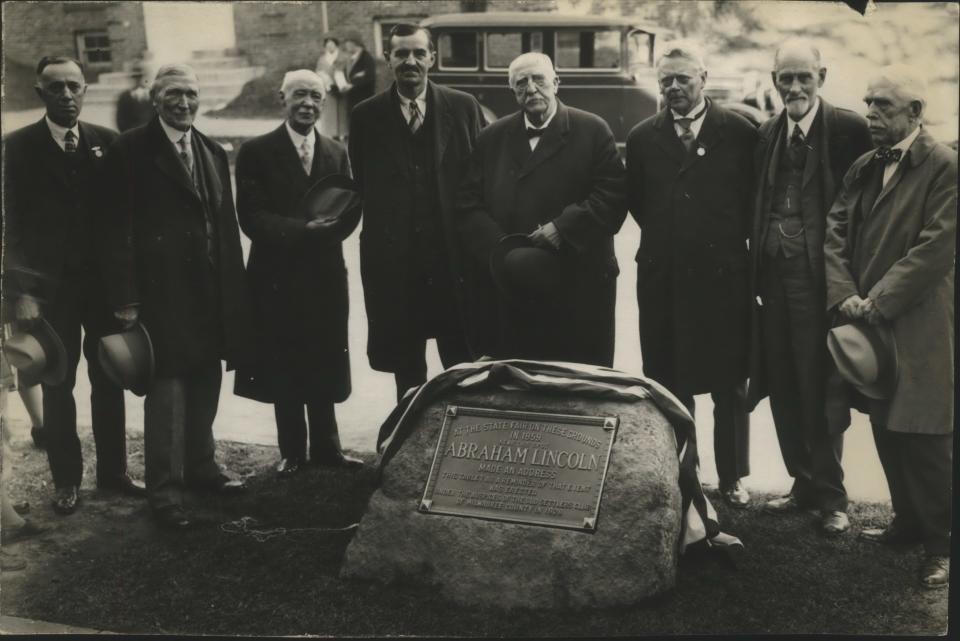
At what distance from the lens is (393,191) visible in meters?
5.54

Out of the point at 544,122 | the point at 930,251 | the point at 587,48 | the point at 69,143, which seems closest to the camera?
the point at 930,251

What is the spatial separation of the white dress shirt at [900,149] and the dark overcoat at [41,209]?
13.3 feet

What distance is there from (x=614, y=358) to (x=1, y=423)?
3407mm

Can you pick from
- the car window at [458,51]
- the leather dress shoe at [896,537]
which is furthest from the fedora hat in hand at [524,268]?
the leather dress shoe at [896,537]

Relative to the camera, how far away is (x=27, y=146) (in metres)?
5.23

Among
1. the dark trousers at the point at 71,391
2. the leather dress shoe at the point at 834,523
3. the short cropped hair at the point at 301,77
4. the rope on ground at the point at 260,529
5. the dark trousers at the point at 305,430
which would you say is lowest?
the rope on ground at the point at 260,529

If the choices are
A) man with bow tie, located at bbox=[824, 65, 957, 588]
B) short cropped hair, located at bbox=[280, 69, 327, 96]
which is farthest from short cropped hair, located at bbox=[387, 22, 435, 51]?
man with bow tie, located at bbox=[824, 65, 957, 588]

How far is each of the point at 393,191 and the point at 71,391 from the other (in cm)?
211

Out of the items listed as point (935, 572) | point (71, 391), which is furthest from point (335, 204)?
point (935, 572)

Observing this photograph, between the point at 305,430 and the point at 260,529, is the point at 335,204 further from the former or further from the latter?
the point at 260,529

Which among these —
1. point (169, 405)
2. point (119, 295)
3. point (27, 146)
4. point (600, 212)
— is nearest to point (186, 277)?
point (119, 295)

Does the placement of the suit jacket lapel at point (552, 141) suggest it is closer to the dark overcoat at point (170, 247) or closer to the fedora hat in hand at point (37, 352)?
the dark overcoat at point (170, 247)

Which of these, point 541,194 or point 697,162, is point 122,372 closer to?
point 541,194

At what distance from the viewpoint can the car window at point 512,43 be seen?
18.1 feet
